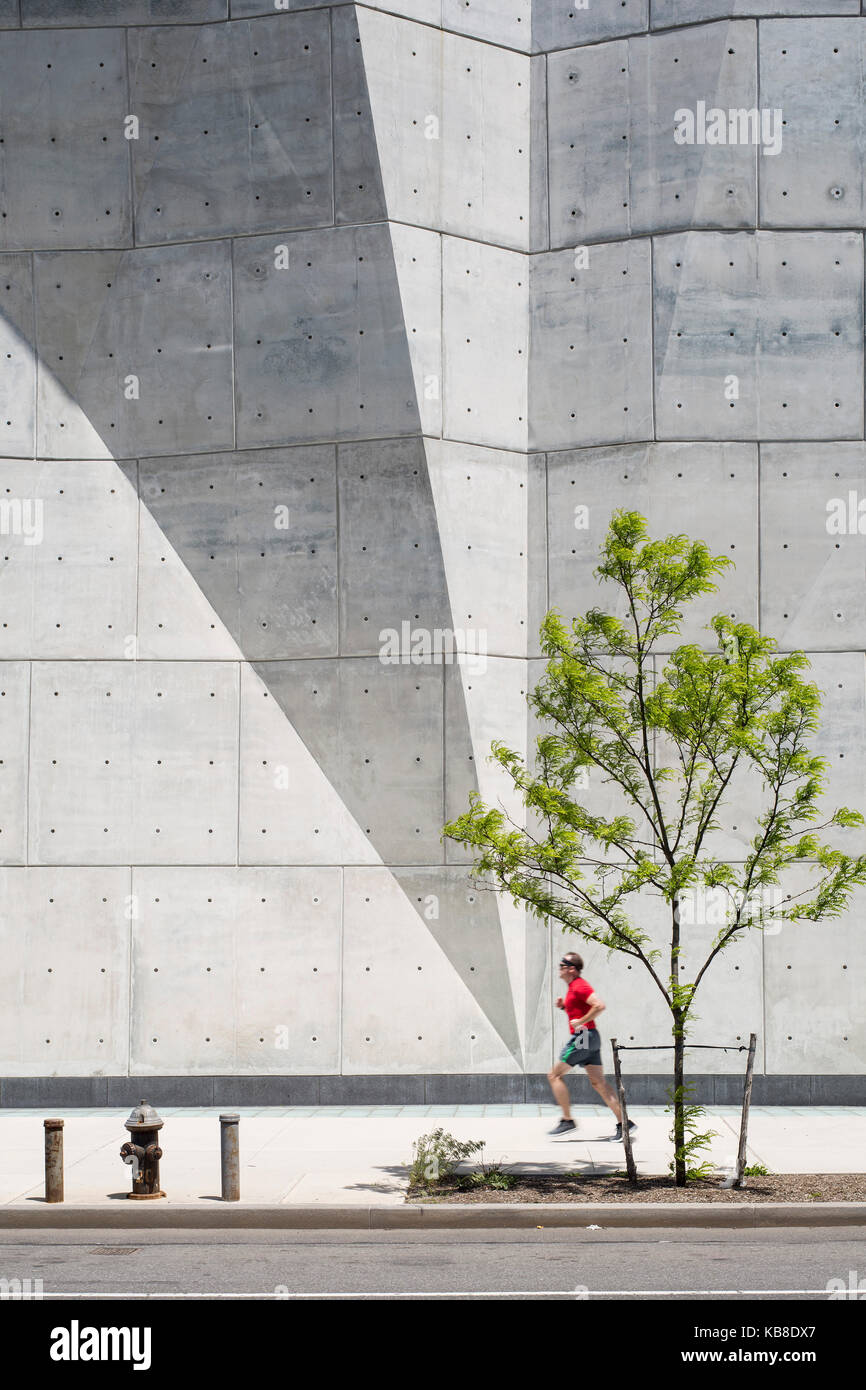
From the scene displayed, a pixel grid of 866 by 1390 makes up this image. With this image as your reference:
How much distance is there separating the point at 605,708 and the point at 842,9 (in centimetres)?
1022

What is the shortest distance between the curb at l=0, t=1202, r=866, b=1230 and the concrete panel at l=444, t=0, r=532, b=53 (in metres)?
13.7

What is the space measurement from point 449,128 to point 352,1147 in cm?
1186

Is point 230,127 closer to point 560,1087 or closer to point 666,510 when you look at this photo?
point 666,510

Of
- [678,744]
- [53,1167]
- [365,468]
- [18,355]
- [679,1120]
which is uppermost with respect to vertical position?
[18,355]

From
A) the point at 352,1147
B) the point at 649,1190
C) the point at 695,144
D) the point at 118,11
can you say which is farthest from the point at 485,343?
the point at 649,1190

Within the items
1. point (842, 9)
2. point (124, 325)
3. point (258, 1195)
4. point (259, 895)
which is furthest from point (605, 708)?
point (842, 9)

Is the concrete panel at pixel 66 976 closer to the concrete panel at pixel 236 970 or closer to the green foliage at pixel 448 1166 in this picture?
the concrete panel at pixel 236 970

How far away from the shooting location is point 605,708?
38.4ft

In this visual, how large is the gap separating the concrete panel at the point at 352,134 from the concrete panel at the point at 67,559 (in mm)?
4317

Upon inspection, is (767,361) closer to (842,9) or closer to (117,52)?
(842,9)

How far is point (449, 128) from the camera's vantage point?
1684 centimetres

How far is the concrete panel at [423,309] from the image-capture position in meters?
16.4

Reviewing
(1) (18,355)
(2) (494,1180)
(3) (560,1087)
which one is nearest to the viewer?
(2) (494,1180)
